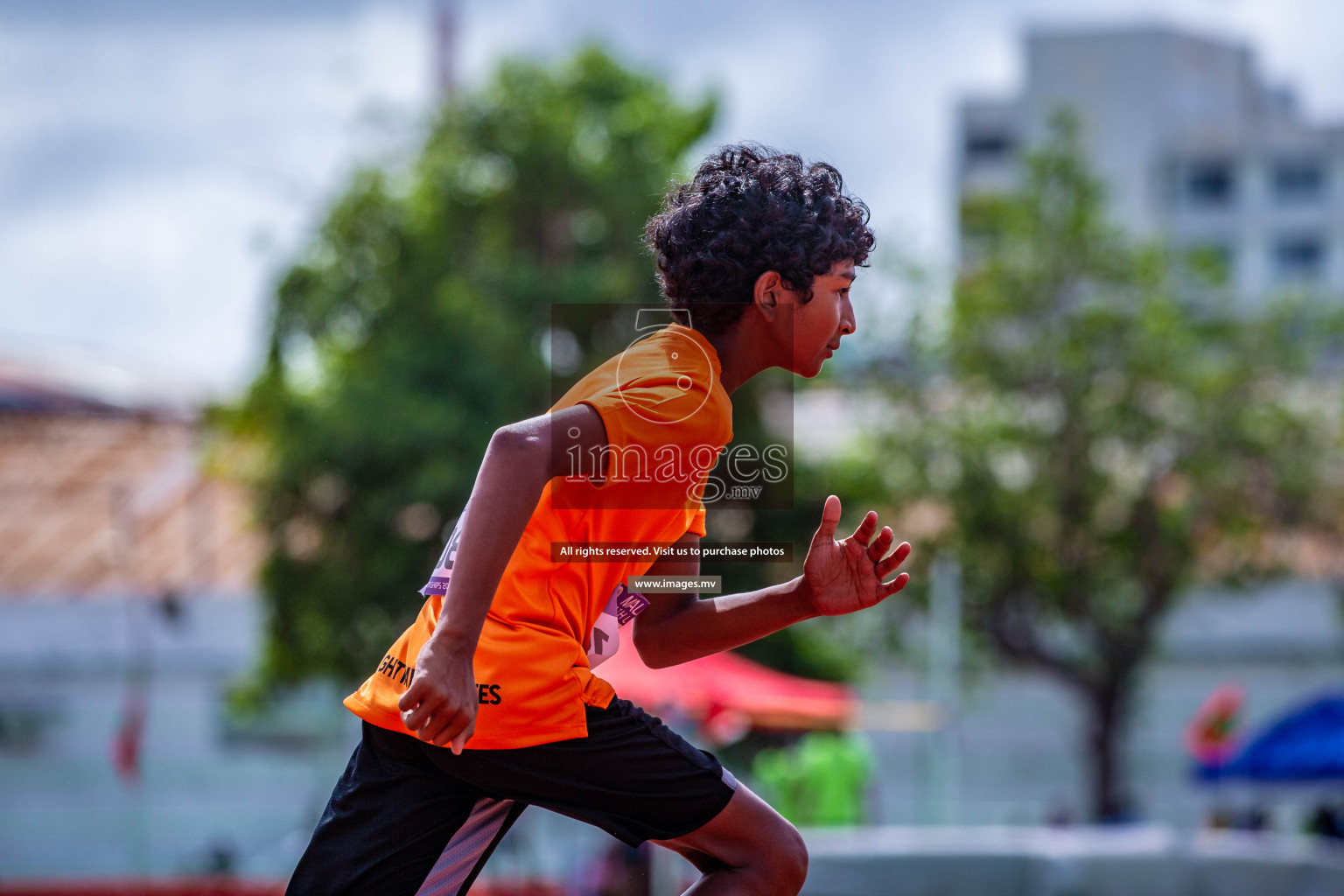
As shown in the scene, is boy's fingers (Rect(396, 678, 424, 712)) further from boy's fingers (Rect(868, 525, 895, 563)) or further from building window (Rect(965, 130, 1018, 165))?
building window (Rect(965, 130, 1018, 165))

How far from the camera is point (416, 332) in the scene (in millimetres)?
13750

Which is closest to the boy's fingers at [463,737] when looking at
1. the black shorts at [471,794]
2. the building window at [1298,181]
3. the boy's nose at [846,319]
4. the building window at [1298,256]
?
the black shorts at [471,794]

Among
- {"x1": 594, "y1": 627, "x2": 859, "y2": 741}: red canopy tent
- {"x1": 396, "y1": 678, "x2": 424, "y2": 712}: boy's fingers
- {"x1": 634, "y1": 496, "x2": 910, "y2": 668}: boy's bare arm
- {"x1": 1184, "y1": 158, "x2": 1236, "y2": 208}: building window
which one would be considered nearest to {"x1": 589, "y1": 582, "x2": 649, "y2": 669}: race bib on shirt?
{"x1": 634, "y1": 496, "x2": 910, "y2": 668}: boy's bare arm

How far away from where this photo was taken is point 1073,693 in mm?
20234

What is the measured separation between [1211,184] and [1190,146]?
7.10 ft

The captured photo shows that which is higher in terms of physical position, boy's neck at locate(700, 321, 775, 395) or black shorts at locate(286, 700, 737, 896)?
boy's neck at locate(700, 321, 775, 395)

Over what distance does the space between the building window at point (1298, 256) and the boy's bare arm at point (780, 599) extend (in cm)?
5355

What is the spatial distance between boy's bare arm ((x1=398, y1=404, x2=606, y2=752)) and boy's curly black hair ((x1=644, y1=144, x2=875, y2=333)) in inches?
18.2

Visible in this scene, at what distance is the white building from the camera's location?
47844 millimetres

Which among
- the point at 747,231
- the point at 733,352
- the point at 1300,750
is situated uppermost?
the point at 747,231

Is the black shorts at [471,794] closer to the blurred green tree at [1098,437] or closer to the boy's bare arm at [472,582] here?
the boy's bare arm at [472,582]

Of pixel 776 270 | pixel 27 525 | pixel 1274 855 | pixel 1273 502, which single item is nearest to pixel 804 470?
pixel 1273 502

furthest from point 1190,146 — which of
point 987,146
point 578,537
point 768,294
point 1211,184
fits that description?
point 578,537

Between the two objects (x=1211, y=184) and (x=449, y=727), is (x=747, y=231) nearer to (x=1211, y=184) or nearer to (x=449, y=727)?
(x=449, y=727)
